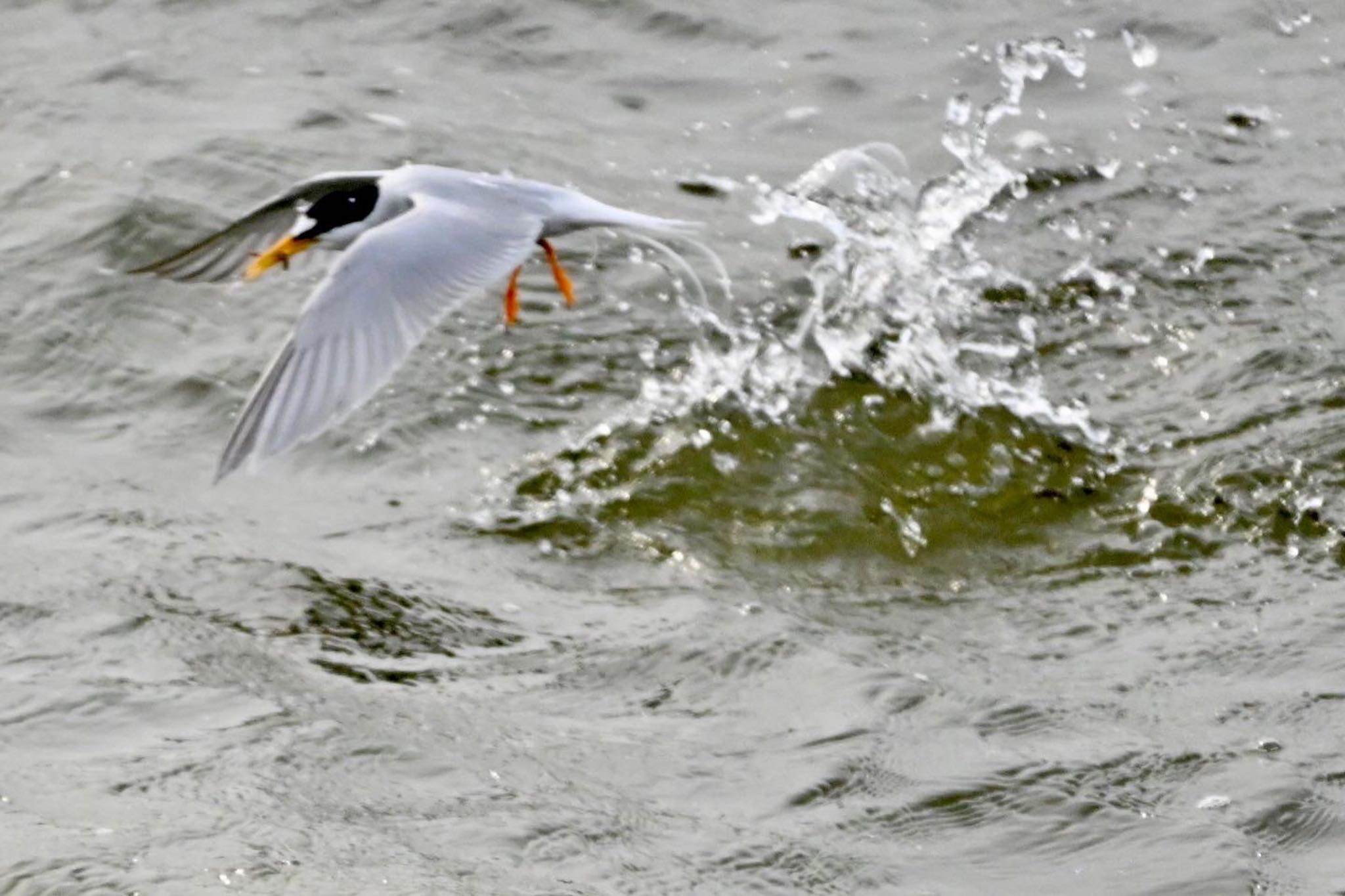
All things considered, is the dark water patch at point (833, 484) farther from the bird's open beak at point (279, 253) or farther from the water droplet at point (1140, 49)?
the water droplet at point (1140, 49)

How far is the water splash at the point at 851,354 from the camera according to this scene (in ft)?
17.8

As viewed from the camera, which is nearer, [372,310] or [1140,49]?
[372,310]

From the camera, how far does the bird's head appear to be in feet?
16.2

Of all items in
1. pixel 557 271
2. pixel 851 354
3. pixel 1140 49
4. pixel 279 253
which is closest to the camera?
pixel 279 253

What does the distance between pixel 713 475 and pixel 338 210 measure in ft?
3.93

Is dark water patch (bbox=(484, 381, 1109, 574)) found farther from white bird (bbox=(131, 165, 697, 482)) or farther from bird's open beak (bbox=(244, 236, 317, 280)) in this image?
bird's open beak (bbox=(244, 236, 317, 280))

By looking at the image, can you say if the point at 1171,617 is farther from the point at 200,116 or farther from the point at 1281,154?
the point at 200,116

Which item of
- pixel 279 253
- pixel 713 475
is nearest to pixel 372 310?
pixel 279 253

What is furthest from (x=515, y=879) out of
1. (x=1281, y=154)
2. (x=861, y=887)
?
(x=1281, y=154)

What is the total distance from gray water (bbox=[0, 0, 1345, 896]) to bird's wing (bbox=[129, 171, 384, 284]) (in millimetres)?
530

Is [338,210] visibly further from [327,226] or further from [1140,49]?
[1140,49]

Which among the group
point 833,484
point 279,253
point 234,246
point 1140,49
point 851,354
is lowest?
point 833,484

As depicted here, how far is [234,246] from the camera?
539 cm

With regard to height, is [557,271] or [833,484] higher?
[557,271]
